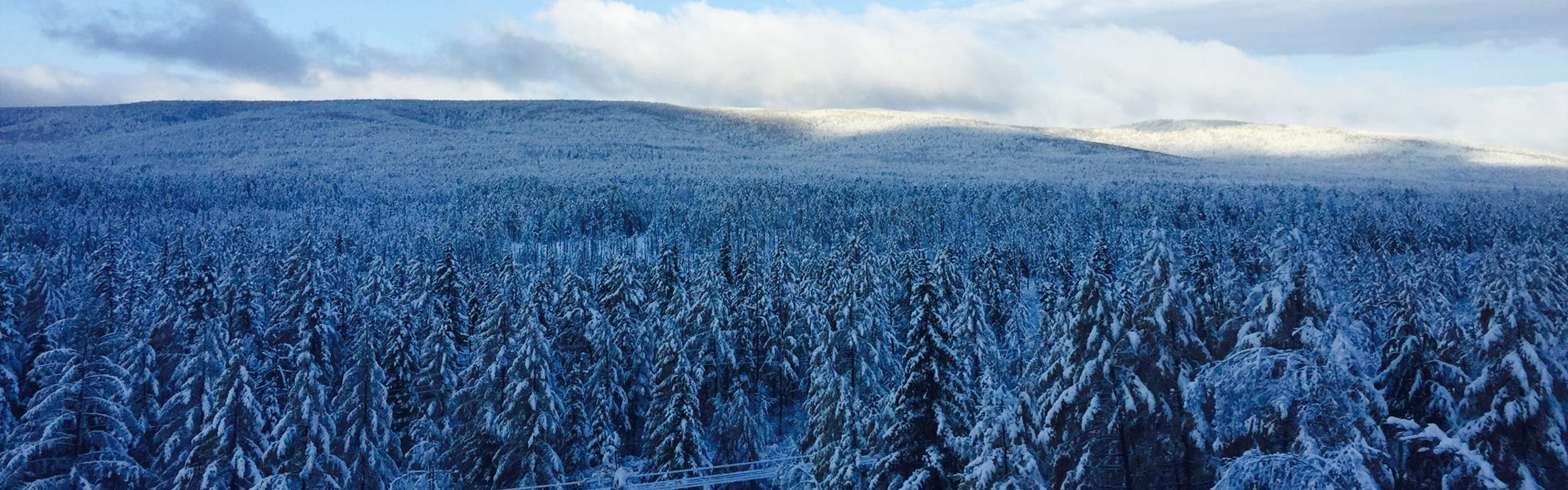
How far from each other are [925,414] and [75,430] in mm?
23721

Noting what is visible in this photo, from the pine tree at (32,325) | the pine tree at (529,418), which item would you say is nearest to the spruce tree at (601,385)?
the pine tree at (529,418)

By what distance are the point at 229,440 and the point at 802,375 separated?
108 feet

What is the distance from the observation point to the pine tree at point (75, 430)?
25953mm

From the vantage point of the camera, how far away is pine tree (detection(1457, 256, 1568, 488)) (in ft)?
64.6

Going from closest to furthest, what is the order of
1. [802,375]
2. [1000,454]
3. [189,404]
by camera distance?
1. [1000,454]
2. [189,404]
3. [802,375]

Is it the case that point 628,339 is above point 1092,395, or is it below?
below

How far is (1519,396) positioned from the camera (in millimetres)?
20047

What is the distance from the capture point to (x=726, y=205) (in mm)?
138875

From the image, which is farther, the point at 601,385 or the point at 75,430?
the point at 601,385

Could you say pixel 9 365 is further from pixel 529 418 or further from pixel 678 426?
pixel 678 426

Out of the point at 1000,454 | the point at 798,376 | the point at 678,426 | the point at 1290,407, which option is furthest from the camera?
the point at 798,376

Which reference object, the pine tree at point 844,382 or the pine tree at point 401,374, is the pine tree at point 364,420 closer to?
the pine tree at point 401,374

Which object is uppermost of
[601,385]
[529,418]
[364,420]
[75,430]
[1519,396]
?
[1519,396]

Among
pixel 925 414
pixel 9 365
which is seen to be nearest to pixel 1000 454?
pixel 925 414
